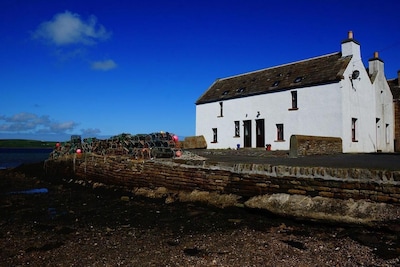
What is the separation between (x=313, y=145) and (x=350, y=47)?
952 cm

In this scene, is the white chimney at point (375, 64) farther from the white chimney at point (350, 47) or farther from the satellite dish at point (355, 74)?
the satellite dish at point (355, 74)

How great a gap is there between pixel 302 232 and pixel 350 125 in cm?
1783

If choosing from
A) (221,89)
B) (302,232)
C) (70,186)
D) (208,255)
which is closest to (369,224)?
(302,232)

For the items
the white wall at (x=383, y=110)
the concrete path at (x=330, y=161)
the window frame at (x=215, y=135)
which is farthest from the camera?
the window frame at (x=215, y=135)

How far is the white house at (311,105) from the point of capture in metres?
22.9

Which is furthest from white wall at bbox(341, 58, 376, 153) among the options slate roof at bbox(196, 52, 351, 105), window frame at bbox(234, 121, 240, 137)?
window frame at bbox(234, 121, 240, 137)

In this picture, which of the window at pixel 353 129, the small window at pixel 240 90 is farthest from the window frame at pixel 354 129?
the small window at pixel 240 90

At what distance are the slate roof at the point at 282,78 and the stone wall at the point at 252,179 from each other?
49.0 feet

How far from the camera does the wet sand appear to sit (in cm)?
588

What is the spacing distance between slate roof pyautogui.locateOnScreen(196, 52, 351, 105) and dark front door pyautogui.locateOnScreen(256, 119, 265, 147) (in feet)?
8.34

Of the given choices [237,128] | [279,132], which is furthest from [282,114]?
[237,128]

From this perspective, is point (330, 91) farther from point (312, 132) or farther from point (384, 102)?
point (384, 102)

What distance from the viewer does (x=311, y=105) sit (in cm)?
2383

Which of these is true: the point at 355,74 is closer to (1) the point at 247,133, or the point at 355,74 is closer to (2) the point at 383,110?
(2) the point at 383,110
